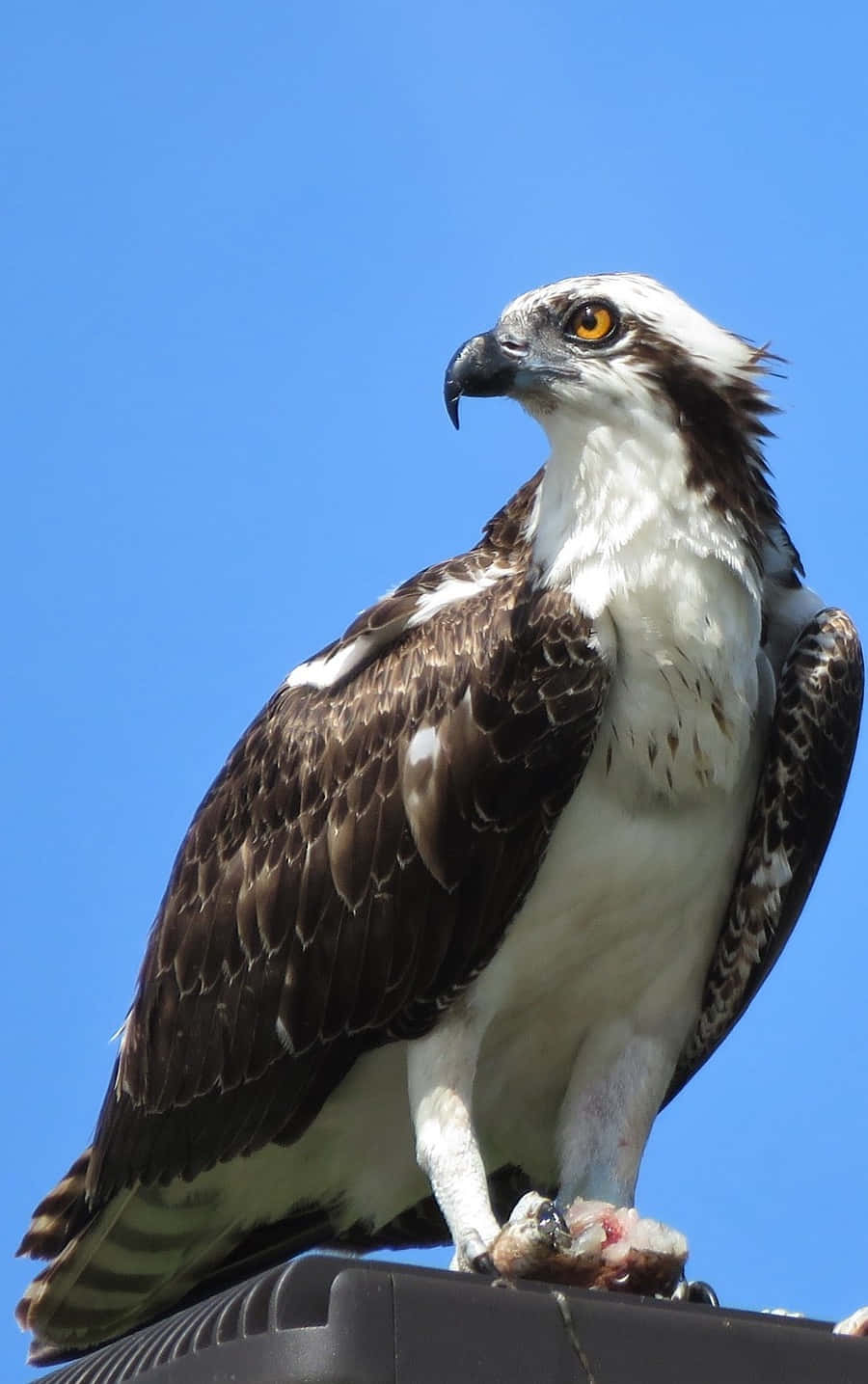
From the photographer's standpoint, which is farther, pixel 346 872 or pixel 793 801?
pixel 793 801

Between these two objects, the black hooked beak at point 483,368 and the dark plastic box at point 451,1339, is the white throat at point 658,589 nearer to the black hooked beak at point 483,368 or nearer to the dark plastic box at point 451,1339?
the black hooked beak at point 483,368

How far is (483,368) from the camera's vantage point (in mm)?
6367

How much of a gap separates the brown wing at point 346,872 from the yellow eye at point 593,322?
727 millimetres

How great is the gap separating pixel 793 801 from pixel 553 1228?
65.9 inches

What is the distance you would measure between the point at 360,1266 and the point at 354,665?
2.70 meters

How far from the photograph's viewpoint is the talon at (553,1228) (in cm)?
544

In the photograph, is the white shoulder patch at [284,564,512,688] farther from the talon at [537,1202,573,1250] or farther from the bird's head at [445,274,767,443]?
the talon at [537,1202,573,1250]

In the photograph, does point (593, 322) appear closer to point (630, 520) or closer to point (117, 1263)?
point (630, 520)

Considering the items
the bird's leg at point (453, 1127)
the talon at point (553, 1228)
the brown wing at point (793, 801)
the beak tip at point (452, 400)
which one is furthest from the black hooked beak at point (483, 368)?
the talon at point (553, 1228)

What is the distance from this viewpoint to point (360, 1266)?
165 inches

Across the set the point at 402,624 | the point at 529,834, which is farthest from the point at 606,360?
the point at 529,834

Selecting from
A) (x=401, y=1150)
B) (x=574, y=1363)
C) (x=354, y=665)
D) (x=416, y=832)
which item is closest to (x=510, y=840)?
(x=416, y=832)

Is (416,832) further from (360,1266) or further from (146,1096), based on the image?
(360,1266)

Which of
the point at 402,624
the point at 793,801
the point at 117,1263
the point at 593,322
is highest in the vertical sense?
the point at 593,322
